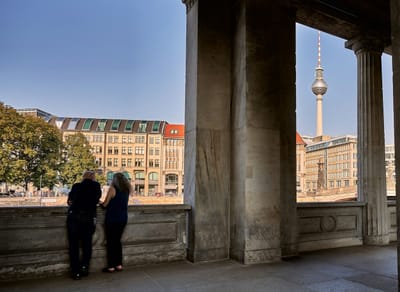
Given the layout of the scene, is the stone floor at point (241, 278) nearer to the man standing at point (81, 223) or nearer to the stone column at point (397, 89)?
the man standing at point (81, 223)

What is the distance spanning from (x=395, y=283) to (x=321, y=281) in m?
1.04

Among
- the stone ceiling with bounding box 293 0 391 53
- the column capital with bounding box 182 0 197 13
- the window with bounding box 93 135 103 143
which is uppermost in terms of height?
the stone ceiling with bounding box 293 0 391 53

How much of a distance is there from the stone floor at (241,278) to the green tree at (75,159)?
40.3 ft

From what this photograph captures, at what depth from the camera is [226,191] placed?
588cm

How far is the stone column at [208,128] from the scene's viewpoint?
18.3 ft

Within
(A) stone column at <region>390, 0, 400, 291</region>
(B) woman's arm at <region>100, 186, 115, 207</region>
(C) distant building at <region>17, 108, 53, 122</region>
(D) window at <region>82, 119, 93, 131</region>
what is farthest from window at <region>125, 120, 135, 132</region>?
(A) stone column at <region>390, 0, 400, 291</region>

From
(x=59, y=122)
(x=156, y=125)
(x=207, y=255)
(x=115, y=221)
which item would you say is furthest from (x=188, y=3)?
(x=156, y=125)

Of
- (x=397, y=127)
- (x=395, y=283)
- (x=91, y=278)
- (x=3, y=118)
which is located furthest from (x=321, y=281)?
(x=3, y=118)

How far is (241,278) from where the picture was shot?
4.51 metres

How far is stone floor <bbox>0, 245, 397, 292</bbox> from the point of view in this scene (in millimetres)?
4066

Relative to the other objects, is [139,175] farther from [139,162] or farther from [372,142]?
[372,142]

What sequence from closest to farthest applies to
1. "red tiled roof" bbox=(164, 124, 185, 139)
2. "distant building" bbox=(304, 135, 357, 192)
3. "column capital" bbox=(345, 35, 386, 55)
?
"column capital" bbox=(345, 35, 386, 55) → "distant building" bbox=(304, 135, 357, 192) → "red tiled roof" bbox=(164, 124, 185, 139)

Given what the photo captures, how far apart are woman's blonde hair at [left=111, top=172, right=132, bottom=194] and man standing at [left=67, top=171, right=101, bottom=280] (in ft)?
1.37

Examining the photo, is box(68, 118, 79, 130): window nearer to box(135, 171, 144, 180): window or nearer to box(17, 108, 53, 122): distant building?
box(17, 108, 53, 122): distant building
